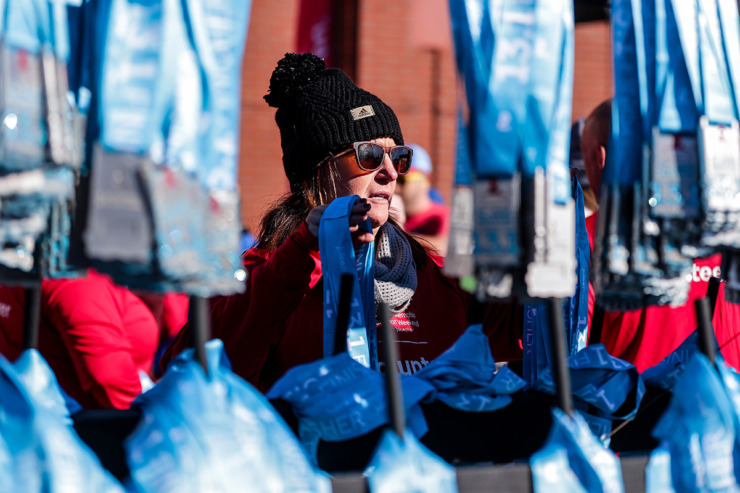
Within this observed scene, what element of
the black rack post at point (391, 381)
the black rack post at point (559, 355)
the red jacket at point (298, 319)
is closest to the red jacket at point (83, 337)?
the red jacket at point (298, 319)

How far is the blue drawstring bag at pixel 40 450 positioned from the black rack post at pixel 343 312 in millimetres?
536

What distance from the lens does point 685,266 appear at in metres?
1.32

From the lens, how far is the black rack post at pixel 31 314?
1188mm

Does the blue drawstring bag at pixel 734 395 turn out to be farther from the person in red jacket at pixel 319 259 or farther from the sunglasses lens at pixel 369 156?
the sunglasses lens at pixel 369 156

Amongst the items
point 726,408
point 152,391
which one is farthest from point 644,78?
point 152,391

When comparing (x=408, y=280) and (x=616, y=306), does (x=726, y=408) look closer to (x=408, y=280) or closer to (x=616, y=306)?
(x=616, y=306)

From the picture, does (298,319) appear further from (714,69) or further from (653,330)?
(714,69)

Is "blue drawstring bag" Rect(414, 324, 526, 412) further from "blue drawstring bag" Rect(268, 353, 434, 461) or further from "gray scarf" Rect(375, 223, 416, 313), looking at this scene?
"gray scarf" Rect(375, 223, 416, 313)

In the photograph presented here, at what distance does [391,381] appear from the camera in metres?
1.22

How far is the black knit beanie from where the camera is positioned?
2271 millimetres

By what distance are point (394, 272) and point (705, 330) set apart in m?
0.93

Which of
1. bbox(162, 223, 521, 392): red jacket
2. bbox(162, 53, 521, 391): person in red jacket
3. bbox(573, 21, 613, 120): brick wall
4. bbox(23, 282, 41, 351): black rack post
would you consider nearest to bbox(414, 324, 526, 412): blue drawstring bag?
bbox(162, 223, 521, 392): red jacket

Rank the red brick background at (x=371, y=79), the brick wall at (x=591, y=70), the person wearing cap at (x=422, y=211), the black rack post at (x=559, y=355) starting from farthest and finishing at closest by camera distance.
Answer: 1. the brick wall at (x=591, y=70)
2. the red brick background at (x=371, y=79)
3. the person wearing cap at (x=422, y=211)
4. the black rack post at (x=559, y=355)

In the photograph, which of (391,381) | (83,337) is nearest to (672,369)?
(391,381)
